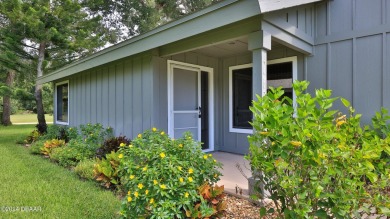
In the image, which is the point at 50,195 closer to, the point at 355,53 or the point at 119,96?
the point at 119,96

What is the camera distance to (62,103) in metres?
8.70

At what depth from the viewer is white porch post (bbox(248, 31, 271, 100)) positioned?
284 centimetres

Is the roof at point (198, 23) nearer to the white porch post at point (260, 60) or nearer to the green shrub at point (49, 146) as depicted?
the white porch post at point (260, 60)

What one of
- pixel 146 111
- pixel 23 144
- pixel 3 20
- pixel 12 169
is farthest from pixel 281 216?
pixel 3 20

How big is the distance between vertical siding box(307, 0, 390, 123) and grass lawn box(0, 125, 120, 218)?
3.52 metres

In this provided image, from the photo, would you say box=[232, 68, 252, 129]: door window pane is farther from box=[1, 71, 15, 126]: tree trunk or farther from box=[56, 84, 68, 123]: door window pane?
box=[1, 71, 15, 126]: tree trunk

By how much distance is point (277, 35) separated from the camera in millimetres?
3053

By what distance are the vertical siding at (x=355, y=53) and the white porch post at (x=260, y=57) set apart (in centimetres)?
147

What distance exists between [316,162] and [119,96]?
4.72m

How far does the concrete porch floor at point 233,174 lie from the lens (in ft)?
10.6

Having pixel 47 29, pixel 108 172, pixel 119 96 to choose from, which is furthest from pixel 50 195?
pixel 47 29

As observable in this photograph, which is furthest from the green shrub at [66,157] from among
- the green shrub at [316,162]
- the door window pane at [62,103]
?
the green shrub at [316,162]

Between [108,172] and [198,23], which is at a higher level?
[198,23]

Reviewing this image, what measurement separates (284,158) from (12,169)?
494 centimetres
